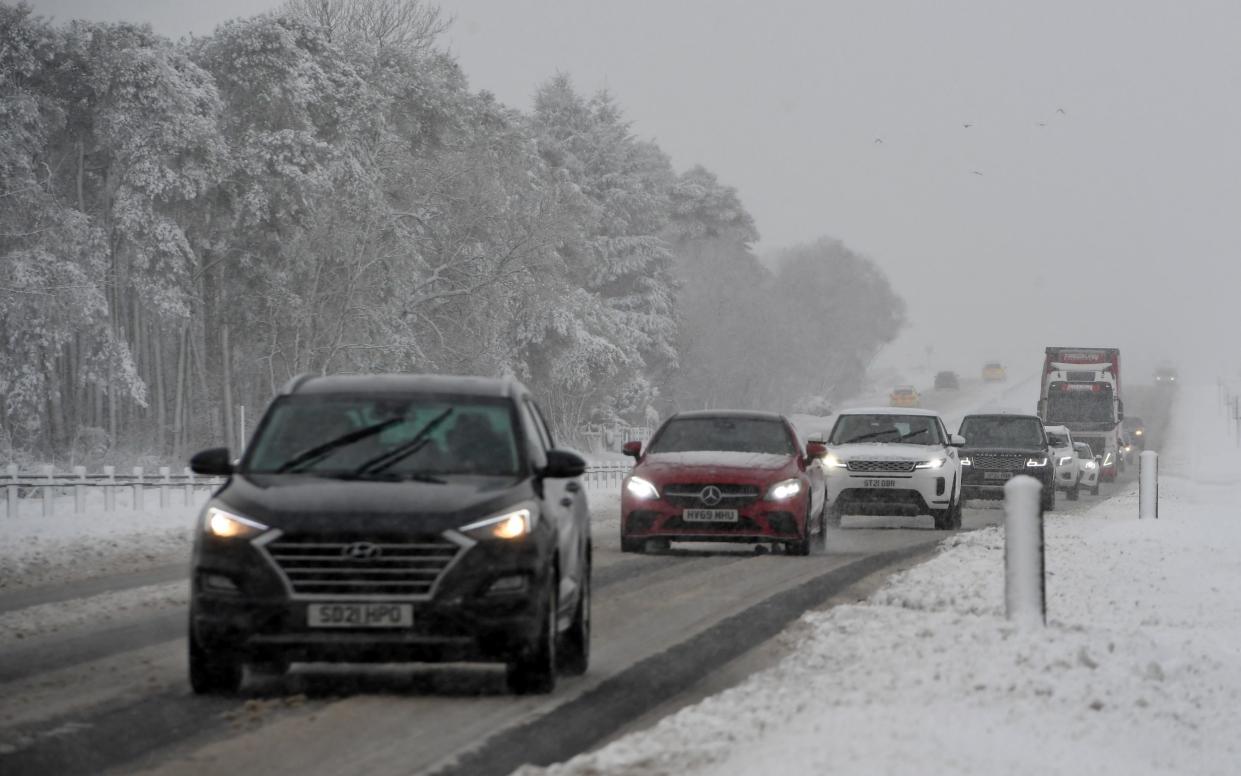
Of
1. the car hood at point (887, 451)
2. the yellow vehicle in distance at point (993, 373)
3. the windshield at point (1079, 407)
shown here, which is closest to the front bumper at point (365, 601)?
the car hood at point (887, 451)

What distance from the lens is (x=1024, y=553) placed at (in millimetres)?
11297

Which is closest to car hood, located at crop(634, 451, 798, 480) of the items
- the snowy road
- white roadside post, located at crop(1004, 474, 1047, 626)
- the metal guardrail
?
the metal guardrail

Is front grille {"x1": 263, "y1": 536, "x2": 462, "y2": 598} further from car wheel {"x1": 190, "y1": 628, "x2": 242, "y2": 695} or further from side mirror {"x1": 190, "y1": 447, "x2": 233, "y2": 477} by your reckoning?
side mirror {"x1": 190, "y1": 447, "x2": 233, "y2": 477}

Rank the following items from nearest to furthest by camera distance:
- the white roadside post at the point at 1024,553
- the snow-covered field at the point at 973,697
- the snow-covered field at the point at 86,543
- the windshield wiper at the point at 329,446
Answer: the snow-covered field at the point at 973,697 → the windshield wiper at the point at 329,446 → the white roadside post at the point at 1024,553 → the snow-covered field at the point at 86,543

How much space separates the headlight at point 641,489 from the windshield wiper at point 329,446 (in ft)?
33.9

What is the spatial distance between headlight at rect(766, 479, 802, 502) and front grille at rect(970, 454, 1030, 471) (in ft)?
54.9

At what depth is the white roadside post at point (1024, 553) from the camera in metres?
11.2

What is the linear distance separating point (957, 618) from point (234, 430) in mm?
45946

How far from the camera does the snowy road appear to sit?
7332 mm

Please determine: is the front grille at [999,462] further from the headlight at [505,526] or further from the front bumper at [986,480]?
the headlight at [505,526]

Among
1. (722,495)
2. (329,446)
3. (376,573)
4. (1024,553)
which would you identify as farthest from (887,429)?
(376,573)

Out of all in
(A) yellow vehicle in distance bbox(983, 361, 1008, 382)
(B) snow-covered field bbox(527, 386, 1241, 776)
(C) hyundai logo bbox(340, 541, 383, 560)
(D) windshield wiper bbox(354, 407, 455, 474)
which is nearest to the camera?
(B) snow-covered field bbox(527, 386, 1241, 776)

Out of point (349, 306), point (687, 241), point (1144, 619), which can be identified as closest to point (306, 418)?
point (1144, 619)

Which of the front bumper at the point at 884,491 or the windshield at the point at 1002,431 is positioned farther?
the windshield at the point at 1002,431
